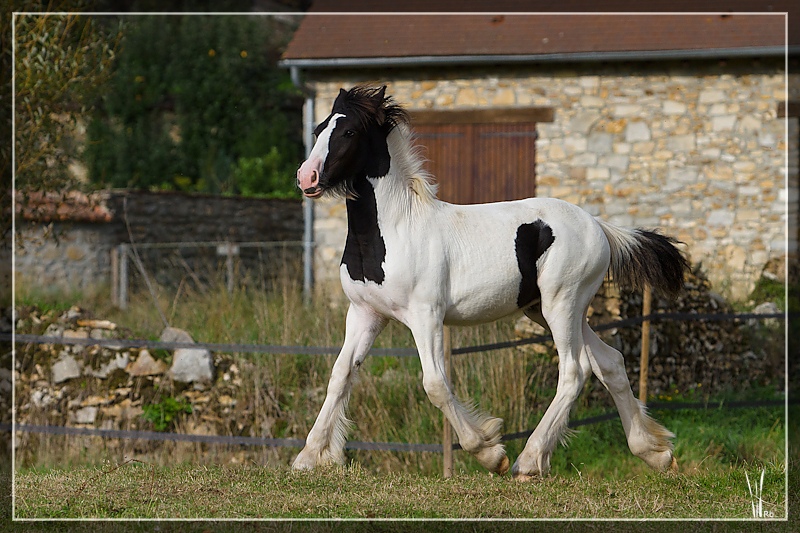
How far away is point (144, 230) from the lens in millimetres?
15266

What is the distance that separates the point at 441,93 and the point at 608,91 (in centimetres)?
222

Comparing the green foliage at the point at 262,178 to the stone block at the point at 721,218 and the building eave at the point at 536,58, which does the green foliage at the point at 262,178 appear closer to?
the building eave at the point at 536,58

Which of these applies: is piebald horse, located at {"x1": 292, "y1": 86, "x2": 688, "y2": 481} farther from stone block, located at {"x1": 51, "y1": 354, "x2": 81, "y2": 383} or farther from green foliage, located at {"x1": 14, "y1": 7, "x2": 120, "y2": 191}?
green foliage, located at {"x1": 14, "y1": 7, "x2": 120, "y2": 191}

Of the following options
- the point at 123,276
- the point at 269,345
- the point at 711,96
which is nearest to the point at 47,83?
the point at 269,345

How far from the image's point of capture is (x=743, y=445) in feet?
27.7

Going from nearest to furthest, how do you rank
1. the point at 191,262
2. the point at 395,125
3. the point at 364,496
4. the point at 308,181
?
the point at 308,181
the point at 364,496
the point at 395,125
the point at 191,262

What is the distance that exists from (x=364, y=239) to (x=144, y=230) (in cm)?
1071

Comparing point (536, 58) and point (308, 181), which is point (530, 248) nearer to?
point (308, 181)

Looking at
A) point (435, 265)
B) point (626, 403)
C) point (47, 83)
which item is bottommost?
point (626, 403)

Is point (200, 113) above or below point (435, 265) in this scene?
A: above

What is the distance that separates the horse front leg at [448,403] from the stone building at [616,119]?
810 cm

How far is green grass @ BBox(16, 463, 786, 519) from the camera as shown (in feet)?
16.0

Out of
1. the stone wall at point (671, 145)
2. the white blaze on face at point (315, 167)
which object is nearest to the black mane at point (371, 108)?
the white blaze on face at point (315, 167)

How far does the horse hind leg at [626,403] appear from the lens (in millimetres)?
5715
